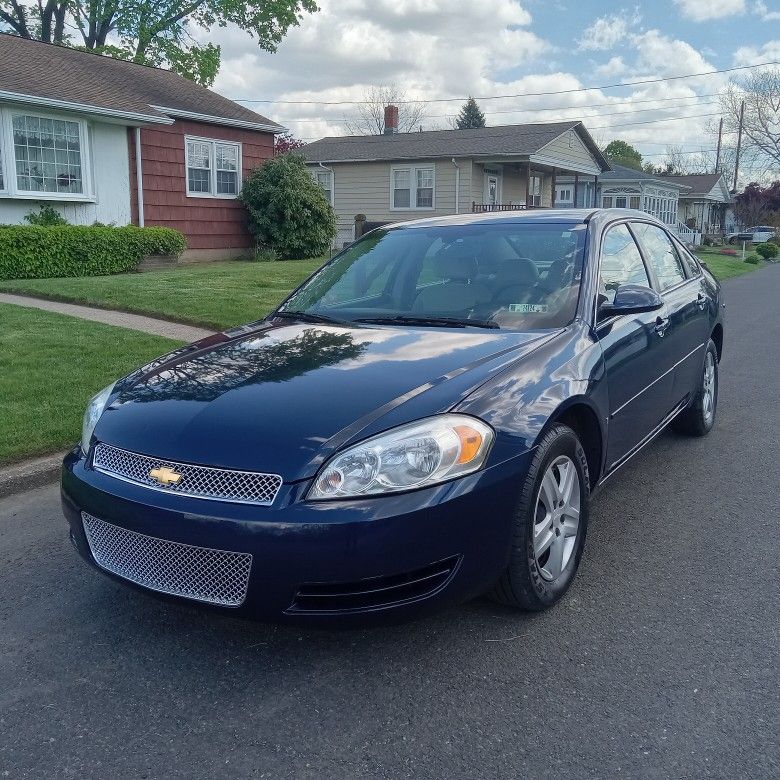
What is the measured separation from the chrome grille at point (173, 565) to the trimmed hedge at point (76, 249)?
1238cm

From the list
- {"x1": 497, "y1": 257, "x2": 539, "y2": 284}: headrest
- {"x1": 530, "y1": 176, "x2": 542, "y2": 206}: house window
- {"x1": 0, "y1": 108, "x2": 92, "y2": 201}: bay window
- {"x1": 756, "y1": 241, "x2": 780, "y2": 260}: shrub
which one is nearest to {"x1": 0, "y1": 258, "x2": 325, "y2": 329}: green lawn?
{"x1": 0, "y1": 108, "x2": 92, "y2": 201}: bay window

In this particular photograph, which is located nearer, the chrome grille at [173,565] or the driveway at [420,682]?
the driveway at [420,682]

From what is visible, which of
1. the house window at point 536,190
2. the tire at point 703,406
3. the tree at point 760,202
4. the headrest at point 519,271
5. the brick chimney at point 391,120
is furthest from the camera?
the tree at point 760,202

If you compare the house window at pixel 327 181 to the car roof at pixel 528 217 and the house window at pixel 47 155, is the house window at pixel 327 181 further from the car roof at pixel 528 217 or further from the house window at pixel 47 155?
the car roof at pixel 528 217

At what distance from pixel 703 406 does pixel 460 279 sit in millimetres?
2588

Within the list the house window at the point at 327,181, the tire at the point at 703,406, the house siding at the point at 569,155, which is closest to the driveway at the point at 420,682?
the tire at the point at 703,406

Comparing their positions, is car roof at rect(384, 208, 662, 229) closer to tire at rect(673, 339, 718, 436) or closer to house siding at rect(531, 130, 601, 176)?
tire at rect(673, 339, 718, 436)

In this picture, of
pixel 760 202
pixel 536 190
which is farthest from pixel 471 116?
pixel 536 190

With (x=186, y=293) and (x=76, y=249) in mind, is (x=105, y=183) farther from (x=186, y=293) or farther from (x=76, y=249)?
(x=186, y=293)

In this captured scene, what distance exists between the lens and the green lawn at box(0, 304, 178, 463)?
5.42 meters

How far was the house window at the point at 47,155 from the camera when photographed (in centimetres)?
1568

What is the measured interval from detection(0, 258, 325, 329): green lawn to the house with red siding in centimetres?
375

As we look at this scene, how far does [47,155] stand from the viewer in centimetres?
1617

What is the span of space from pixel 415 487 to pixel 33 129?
15720 millimetres
